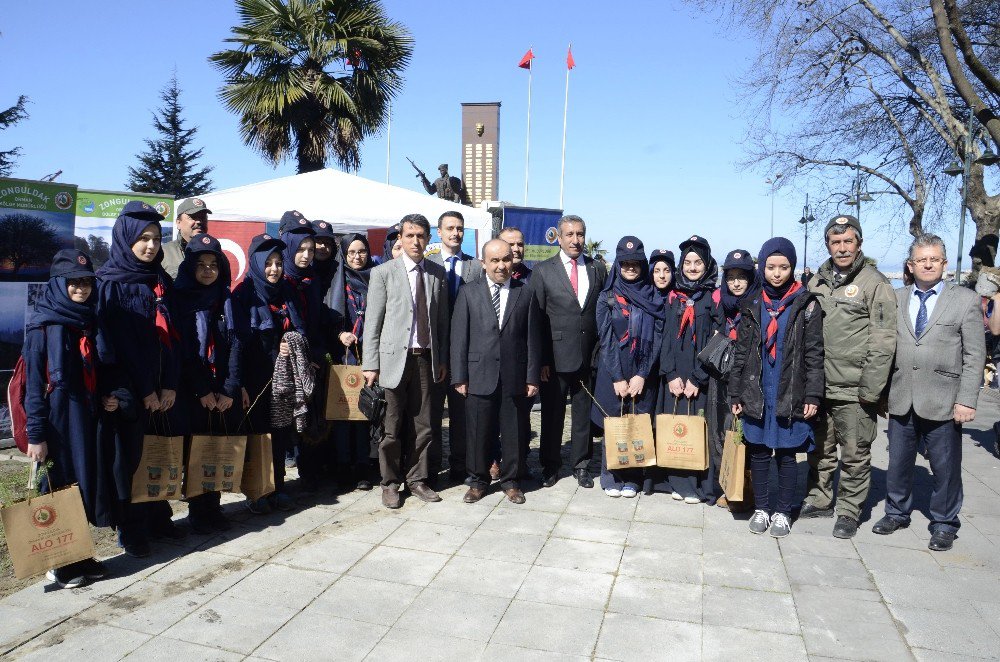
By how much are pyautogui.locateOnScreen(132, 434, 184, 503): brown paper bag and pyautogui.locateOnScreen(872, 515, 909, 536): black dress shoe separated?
4397mm

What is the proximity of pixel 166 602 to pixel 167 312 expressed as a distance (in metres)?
1.58

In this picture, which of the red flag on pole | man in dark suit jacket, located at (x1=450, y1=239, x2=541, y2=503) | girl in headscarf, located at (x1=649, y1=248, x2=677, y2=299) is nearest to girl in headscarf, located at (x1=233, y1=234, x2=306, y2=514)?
man in dark suit jacket, located at (x1=450, y1=239, x2=541, y2=503)

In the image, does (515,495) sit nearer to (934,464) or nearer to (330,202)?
(934,464)

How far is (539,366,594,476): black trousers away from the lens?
5.73 meters

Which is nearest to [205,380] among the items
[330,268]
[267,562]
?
[267,562]

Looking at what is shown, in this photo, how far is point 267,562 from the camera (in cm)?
423

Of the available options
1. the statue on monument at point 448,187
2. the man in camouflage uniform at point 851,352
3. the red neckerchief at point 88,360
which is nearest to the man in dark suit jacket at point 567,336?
the man in camouflage uniform at point 851,352

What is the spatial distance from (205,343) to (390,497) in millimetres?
1672

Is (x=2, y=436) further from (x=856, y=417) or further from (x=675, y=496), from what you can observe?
(x=856, y=417)

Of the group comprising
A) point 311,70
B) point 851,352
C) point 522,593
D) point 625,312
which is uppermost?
point 311,70

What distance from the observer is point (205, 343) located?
14.7 feet

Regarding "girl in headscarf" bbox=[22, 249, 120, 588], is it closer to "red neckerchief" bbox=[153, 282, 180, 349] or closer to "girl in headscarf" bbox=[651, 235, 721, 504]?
"red neckerchief" bbox=[153, 282, 180, 349]

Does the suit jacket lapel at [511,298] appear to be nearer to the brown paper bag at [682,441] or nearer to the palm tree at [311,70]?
the brown paper bag at [682,441]

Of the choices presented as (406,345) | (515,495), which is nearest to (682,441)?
(515,495)
